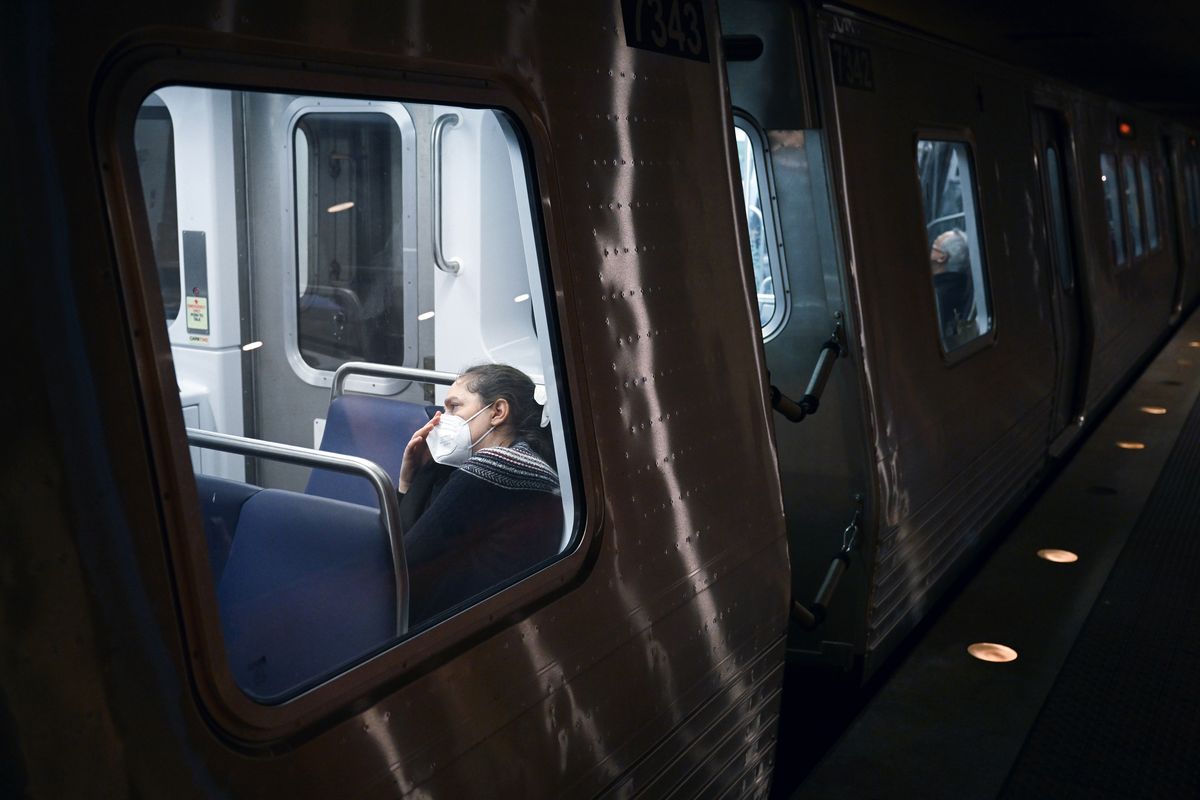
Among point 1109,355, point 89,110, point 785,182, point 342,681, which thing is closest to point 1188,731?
point 785,182

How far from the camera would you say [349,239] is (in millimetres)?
4531

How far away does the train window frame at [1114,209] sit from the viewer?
8.27 meters

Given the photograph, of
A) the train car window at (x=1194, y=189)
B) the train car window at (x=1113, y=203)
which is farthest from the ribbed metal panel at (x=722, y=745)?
the train car window at (x=1194, y=189)

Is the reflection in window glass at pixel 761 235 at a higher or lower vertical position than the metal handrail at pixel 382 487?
higher

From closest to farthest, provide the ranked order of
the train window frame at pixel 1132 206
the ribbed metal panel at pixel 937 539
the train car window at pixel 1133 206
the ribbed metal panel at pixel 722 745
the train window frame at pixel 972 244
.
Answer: the ribbed metal panel at pixel 722 745 → the ribbed metal panel at pixel 937 539 → the train window frame at pixel 972 244 → the train window frame at pixel 1132 206 → the train car window at pixel 1133 206

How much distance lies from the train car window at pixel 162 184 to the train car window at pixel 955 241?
2772 mm

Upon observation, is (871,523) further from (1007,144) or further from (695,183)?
(1007,144)

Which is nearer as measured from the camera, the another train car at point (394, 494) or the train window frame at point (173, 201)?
the another train car at point (394, 494)

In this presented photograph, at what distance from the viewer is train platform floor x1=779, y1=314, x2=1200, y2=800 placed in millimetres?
3217

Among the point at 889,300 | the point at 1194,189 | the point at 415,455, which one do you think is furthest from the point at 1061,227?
the point at 1194,189

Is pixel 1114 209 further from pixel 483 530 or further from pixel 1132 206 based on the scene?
pixel 483 530

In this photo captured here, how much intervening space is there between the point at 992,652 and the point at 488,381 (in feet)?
8.01

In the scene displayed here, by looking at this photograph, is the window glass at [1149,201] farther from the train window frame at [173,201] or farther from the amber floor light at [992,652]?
the train window frame at [173,201]

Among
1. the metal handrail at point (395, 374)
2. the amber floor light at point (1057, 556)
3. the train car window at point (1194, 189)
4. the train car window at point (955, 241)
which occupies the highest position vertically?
the train car window at point (1194, 189)
